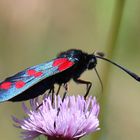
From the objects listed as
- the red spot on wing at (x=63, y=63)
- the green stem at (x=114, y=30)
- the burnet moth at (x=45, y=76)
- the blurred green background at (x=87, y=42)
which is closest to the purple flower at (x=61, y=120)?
the burnet moth at (x=45, y=76)

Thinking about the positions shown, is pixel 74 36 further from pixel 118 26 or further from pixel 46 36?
pixel 118 26

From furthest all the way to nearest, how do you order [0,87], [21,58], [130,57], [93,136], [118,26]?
1. [21,58]
2. [130,57]
3. [118,26]
4. [93,136]
5. [0,87]

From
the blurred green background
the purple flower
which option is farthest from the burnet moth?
the blurred green background

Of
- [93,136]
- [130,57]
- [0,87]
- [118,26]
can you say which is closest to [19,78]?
[0,87]

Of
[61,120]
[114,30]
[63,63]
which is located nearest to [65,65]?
[63,63]

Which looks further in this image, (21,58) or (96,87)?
(21,58)
